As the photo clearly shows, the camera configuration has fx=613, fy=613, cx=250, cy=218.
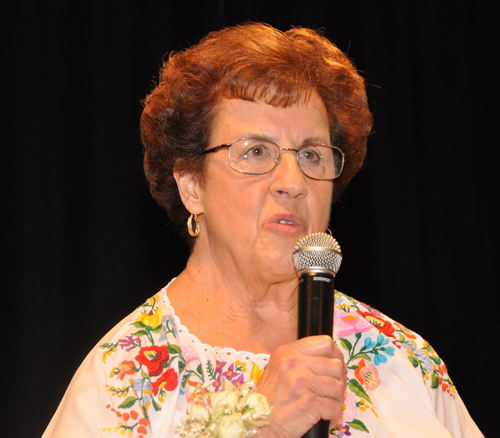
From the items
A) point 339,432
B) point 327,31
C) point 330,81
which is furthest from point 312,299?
point 327,31

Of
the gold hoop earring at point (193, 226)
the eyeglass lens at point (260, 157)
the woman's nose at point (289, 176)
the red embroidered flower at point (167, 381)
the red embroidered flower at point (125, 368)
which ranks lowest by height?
the red embroidered flower at point (167, 381)

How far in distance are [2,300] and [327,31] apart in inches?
76.4

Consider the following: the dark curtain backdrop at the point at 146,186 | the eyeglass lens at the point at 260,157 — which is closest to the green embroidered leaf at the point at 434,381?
the eyeglass lens at the point at 260,157

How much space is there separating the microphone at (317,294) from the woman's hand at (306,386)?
0.02 metres

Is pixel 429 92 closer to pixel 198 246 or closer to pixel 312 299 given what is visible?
pixel 198 246

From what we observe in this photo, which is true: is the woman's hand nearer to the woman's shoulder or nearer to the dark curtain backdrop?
the woman's shoulder

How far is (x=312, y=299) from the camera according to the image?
1.20 meters

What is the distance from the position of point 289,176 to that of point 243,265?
0.29m

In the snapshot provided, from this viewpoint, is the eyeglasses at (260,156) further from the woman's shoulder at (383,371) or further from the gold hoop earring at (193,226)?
the woman's shoulder at (383,371)

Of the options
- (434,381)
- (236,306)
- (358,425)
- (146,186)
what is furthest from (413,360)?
(146,186)

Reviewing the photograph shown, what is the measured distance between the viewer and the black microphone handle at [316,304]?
1.20 m

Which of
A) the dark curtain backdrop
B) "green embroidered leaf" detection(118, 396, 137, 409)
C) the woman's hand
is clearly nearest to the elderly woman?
"green embroidered leaf" detection(118, 396, 137, 409)

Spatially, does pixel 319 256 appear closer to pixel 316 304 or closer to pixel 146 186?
pixel 316 304

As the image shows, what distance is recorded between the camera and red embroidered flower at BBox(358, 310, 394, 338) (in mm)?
1932
